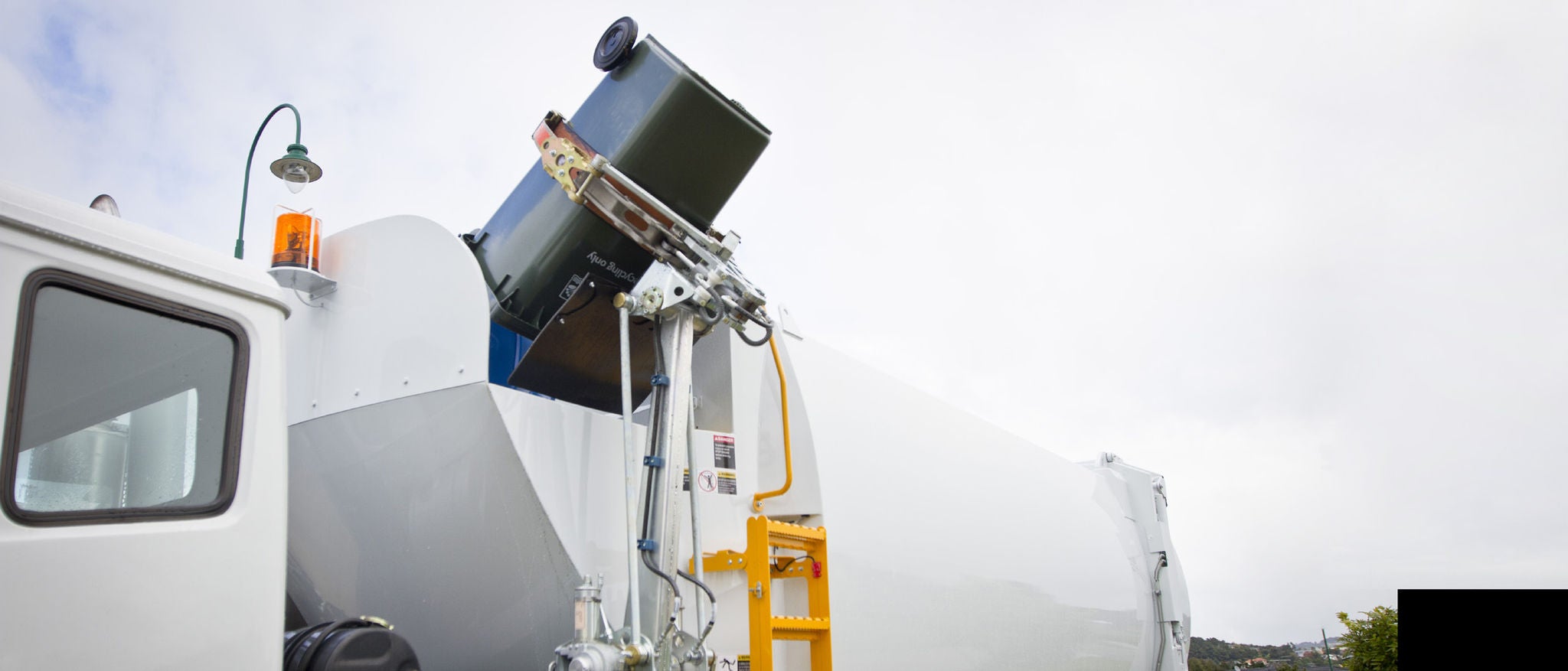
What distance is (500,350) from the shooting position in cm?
373

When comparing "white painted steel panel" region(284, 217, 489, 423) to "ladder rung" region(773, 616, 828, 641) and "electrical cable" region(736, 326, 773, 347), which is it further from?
"ladder rung" region(773, 616, 828, 641)

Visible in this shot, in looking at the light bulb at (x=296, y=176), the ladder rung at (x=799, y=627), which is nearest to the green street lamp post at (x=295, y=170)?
the light bulb at (x=296, y=176)

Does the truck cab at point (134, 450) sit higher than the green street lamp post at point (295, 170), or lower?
lower

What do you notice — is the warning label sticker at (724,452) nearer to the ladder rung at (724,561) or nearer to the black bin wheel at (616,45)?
the ladder rung at (724,561)

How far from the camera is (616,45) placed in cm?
347

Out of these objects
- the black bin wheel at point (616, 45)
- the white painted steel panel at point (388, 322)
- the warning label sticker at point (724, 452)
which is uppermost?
the black bin wheel at point (616, 45)

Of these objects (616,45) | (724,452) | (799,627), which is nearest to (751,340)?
(724,452)

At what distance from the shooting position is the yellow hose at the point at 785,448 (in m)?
3.72

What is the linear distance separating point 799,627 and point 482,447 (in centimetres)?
127

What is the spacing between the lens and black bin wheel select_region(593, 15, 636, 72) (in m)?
3.46

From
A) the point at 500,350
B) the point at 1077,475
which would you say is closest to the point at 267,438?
the point at 500,350

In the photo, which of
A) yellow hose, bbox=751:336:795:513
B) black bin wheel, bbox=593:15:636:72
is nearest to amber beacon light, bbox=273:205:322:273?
black bin wheel, bbox=593:15:636:72

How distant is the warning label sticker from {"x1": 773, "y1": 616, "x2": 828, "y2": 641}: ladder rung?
1.86 ft

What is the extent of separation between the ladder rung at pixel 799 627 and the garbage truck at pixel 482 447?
0.02m
